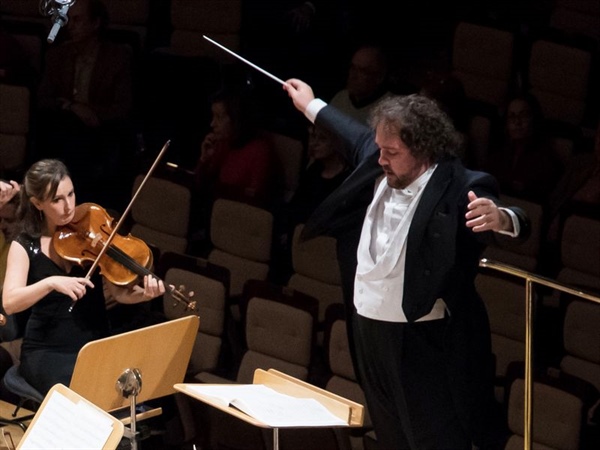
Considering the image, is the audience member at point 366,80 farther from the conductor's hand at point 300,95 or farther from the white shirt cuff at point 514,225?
the white shirt cuff at point 514,225

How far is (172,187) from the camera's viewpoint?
5008 mm

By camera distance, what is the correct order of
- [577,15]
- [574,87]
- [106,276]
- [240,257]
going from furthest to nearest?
[577,15], [574,87], [240,257], [106,276]

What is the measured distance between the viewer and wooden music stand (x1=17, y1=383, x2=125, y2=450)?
2.71 meters

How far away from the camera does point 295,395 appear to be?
2975 millimetres

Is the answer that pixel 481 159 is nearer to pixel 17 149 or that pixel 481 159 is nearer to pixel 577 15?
pixel 577 15

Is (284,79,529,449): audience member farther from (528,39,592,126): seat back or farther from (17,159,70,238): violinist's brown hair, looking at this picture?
(528,39,592,126): seat back

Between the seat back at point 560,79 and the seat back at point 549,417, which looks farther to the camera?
the seat back at point 560,79

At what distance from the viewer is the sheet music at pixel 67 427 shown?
273cm

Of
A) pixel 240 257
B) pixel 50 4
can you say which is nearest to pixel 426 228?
pixel 50 4

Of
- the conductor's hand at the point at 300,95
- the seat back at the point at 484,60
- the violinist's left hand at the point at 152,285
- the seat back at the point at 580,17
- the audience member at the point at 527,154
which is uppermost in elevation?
the seat back at the point at 580,17

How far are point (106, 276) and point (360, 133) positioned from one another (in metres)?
0.92

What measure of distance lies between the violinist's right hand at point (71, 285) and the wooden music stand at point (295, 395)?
62cm

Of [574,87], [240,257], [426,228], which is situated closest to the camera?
[426,228]

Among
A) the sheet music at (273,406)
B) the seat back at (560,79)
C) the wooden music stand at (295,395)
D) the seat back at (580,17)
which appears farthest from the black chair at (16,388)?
the seat back at (580,17)
